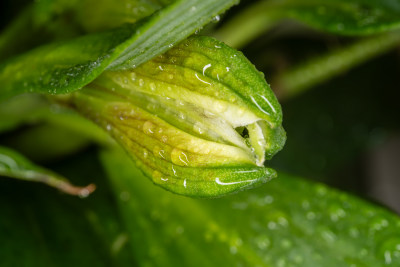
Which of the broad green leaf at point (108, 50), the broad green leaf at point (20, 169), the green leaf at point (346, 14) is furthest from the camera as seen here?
the green leaf at point (346, 14)

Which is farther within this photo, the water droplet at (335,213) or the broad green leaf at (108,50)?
the water droplet at (335,213)

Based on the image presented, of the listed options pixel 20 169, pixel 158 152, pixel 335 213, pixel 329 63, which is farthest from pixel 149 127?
pixel 329 63

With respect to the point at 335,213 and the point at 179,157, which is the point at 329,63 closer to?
Answer: the point at 335,213

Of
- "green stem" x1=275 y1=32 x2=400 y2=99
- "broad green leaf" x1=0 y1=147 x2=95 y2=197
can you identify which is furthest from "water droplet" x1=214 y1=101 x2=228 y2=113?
"green stem" x1=275 y1=32 x2=400 y2=99

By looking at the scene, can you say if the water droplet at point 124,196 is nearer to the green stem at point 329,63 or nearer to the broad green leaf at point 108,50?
the broad green leaf at point 108,50

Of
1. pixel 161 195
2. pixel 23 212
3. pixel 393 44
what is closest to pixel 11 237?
pixel 23 212

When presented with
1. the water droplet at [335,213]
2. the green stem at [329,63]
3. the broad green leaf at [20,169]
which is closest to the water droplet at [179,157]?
the broad green leaf at [20,169]

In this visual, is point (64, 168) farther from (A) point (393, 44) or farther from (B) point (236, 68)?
(A) point (393, 44)
